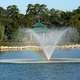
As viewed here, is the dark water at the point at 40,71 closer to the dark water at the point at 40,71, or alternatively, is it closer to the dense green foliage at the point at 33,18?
the dark water at the point at 40,71

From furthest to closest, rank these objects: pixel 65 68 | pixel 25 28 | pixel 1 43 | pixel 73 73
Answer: pixel 25 28 → pixel 1 43 → pixel 65 68 → pixel 73 73

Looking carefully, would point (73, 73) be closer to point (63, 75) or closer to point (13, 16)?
point (63, 75)

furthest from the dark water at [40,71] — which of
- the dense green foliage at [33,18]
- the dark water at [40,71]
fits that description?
the dense green foliage at [33,18]

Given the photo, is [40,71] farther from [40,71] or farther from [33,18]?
[33,18]

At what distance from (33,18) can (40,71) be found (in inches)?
3906

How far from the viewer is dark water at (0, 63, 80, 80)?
27.0 m

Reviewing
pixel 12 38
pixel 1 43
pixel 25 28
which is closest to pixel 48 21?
pixel 25 28

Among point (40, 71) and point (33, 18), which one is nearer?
point (40, 71)

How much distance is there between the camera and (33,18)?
12962 centimetres

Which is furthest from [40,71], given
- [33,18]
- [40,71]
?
[33,18]

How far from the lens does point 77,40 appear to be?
110375 millimetres

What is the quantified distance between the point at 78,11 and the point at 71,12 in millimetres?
2368

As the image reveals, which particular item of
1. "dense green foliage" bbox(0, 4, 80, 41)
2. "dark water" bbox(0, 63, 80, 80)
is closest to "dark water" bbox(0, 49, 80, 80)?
"dark water" bbox(0, 63, 80, 80)

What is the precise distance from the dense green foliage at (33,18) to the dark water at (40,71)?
6905cm
